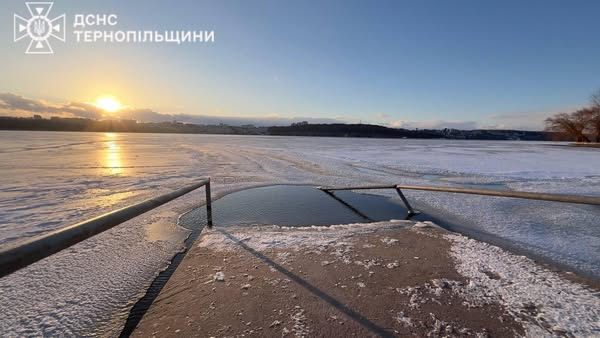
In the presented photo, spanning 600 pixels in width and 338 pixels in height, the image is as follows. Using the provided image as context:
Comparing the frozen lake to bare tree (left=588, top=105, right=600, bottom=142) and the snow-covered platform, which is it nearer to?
the snow-covered platform

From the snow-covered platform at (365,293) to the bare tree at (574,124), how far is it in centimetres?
7423

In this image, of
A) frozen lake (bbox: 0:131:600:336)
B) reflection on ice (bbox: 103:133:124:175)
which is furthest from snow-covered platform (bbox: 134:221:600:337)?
reflection on ice (bbox: 103:133:124:175)

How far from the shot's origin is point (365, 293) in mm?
2783

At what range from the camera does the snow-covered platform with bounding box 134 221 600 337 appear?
2307mm

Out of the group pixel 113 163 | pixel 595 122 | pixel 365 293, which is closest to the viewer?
pixel 365 293

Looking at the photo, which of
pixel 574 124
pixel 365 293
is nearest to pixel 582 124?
pixel 574 124

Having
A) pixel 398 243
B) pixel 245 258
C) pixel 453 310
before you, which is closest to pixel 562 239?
pixel 398 243

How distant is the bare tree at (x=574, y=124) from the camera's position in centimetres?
5300

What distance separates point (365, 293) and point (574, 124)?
3036 inches

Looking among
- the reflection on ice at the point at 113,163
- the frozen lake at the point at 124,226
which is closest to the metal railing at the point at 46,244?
the frozen lake at the point at 124,226

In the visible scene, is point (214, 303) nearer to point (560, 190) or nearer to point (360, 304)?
point (360, 304)

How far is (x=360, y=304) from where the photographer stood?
2596 mm

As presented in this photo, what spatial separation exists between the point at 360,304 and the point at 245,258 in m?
1.70

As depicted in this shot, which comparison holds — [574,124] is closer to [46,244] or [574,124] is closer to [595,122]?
[595,122]
